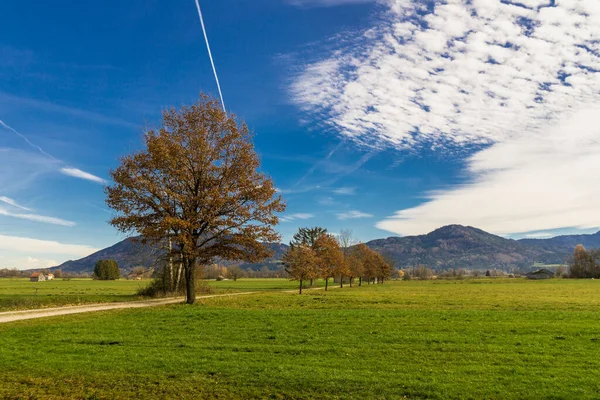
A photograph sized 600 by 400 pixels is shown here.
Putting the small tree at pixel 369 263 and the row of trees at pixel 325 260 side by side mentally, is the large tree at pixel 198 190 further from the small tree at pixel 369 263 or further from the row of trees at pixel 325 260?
the small tree at pixel 369 263

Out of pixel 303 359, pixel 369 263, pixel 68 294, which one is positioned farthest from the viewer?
pixel 369 263

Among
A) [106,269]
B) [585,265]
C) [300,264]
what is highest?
[106,269]

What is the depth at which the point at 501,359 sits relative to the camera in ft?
44.6

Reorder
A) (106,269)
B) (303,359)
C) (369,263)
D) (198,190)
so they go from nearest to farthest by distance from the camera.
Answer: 1. (303,359)
2. (198,190)
3. (369,263)
4. (106,269)

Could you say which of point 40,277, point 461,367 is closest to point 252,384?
point 461,367

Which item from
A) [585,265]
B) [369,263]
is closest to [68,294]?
[369,263]

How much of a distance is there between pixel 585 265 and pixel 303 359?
177 meters

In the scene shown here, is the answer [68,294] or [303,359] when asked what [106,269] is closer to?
[68,294]

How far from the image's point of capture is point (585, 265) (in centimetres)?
15325

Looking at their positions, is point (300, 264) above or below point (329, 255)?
below

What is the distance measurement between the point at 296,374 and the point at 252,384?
1.38 metres

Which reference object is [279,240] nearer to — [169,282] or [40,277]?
[169,282]

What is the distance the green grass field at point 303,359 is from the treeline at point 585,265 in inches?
6089

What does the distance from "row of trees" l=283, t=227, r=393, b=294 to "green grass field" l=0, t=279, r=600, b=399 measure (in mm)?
39698
